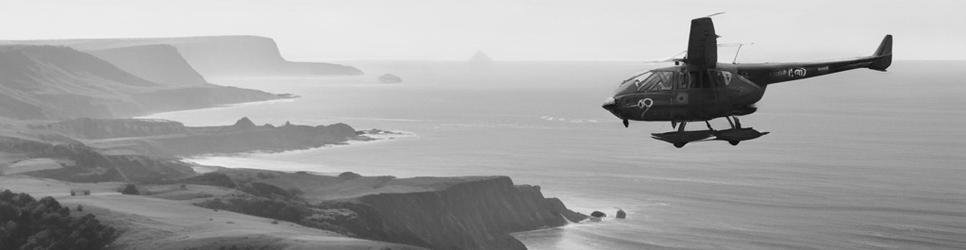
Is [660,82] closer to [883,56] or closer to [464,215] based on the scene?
[883,56]

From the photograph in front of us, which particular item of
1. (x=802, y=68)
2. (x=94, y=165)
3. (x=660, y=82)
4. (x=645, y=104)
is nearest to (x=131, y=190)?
(x=94, y=165)

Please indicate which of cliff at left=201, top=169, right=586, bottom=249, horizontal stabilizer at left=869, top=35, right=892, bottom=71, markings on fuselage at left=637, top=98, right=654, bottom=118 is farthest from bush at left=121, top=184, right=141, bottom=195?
horizontal stabilizer at left=869, top=35, right=892, bottom=71

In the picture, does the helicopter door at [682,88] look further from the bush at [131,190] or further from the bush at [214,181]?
the bush at [214,181]

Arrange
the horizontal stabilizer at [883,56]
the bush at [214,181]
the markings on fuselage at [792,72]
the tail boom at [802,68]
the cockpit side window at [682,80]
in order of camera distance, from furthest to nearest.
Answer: the bush at [214,181], the horizontal stabilizer at [883,56], the markings on fuselage at [792,72], the tail boom at [802,68], the cockpit side window at [682,80]

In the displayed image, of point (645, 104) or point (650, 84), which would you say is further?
point (650, 84)

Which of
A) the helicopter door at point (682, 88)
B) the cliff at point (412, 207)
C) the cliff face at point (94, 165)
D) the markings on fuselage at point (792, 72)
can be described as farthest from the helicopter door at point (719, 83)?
the cliff face at point (94, 165)

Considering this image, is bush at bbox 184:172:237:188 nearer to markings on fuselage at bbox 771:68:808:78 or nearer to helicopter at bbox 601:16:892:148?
helicopter at bbox 601:16:892:148
